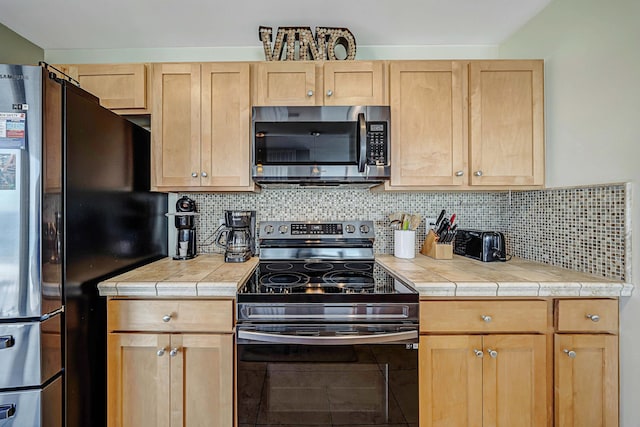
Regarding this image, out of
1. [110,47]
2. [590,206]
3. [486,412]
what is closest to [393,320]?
[486,412]

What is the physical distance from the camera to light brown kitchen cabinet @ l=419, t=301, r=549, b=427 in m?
1.34

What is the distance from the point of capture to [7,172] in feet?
3.69

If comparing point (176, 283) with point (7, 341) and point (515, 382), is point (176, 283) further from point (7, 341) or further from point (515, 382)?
point (515, 382)

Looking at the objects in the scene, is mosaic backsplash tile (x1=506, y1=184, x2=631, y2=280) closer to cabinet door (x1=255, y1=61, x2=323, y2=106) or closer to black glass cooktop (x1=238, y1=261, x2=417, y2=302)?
black glass cooktop (x1=238, y1=261, x2=417, y2=302)

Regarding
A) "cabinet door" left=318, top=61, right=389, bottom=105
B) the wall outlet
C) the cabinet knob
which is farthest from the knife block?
"cabinet door" left=318, top=61, right=389, bottom=105

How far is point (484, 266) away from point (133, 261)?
1.97 meters

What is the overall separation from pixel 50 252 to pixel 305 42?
1638mm

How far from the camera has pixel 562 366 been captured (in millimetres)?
1334

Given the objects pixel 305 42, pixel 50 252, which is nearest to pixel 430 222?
pixel 305 42

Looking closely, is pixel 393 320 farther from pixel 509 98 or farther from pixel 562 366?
pixel 509 98

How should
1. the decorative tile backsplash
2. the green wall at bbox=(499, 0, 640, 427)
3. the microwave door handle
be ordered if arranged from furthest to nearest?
the decorative tile backsplash
the microwave door handle
the green wall at bbox=(499, 0, 640, 427)

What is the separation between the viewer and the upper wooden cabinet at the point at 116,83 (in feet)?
5.83

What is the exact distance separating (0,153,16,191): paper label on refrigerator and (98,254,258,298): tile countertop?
20.5 inches

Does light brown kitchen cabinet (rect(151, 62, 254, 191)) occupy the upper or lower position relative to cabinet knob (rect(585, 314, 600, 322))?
upper
